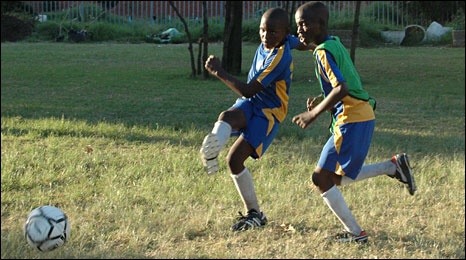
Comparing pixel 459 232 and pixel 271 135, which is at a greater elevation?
pixel 271 135

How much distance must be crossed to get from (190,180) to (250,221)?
1232 mm

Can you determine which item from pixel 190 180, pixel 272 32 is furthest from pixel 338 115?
pixel 190 180

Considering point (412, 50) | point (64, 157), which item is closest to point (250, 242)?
point (64, 157)

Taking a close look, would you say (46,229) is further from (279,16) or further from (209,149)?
(279,16)

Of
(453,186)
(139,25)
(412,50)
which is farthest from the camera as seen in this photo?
(139,25)

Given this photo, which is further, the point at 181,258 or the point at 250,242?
the point at 250,242

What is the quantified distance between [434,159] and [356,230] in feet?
8.56

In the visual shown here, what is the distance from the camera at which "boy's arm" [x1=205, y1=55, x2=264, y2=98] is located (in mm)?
4051

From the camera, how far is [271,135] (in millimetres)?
4293

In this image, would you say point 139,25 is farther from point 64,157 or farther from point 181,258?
point 181,258

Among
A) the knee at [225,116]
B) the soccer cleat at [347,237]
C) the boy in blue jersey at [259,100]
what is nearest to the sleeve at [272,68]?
the boy in blue jersey at [259,100]

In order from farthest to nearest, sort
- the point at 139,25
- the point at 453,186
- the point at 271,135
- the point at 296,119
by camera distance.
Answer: the point at 139,25, the point at 453,186, the point at 271,135, the point at 296,119

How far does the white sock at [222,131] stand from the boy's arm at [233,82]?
0.25 metres

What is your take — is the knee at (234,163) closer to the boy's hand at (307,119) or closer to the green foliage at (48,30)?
the boy's hand at (307,119)
